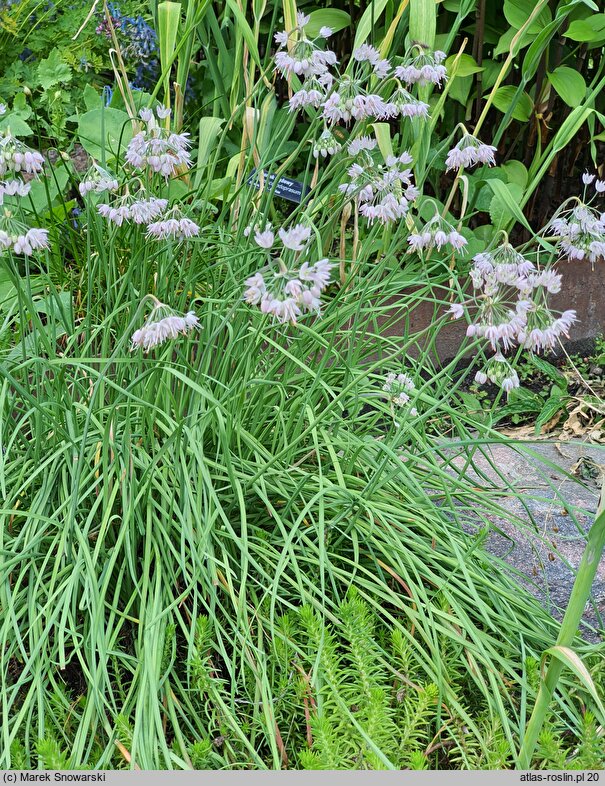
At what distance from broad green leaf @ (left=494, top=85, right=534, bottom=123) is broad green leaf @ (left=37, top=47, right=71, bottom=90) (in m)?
1.65

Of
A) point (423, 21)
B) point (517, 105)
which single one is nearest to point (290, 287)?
point (423, 21)

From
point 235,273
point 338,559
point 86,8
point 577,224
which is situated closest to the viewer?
point 577,224

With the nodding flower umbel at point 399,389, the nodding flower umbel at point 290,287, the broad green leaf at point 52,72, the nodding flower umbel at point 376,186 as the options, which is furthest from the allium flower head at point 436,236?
the broad green leaf at point 52,72

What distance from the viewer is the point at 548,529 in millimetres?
2172

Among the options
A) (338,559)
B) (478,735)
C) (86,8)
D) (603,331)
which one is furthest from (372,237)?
(86,8)

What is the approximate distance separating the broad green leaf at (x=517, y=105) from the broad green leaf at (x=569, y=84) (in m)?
0.13

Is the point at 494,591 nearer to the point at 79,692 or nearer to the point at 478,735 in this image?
the point at 478,735

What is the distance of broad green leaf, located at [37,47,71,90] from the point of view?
10.2 ft

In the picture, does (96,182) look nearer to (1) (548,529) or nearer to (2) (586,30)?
(1) (548,529)

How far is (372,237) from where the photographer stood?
2.23 m

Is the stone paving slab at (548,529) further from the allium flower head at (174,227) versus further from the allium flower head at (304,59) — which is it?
the allium flower head at (304,59)

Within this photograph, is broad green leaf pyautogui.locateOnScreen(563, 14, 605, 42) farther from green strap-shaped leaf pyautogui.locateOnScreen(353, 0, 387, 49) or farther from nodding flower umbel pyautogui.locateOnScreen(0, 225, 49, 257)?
nodding flower umbel pyautogui.locateOnScreen(0, 225, 49, 257)

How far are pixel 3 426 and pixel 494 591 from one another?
1176mm

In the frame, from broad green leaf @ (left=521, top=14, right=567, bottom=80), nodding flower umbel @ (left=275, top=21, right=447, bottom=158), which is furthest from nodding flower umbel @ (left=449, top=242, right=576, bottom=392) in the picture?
broad green leaf @ (left=521, top=14, right=567, bottom=80)
